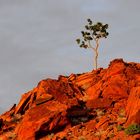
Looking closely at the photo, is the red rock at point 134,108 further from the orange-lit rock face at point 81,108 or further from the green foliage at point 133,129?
the green foliage at point 133,129

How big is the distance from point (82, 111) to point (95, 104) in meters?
2.06

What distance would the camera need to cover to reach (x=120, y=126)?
41531 millimetres

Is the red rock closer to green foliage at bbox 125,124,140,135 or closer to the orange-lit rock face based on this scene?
the orange-lit rock face

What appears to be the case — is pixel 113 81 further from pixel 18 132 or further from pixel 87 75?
pixel 18 132

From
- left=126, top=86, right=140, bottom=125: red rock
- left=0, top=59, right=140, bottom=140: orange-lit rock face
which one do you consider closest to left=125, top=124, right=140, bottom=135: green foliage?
left=0, top=59, right=140, bottom=140: orange-lit rock face

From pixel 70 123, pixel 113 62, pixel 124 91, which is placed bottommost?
pixel 70 123

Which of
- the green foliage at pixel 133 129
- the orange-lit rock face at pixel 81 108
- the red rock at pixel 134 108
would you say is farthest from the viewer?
the orange-lit rock face at pixel 81 108

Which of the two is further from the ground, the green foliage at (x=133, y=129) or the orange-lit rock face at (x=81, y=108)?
the orange-lit rock face at (x=81, y=108)

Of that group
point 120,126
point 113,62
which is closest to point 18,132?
point 120,126

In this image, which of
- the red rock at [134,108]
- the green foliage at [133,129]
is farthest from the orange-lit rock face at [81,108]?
the green foliage at [133,129]

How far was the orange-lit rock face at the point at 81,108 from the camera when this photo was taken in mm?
42406

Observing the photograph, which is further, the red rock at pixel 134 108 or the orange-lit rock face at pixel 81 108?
the orange-lit rock face at pixel 81 108

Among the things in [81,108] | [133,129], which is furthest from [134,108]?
[81,108]

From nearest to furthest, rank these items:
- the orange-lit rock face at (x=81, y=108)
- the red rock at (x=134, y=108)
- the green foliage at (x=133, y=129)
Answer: the green foliage at (x=133, y=129) < the red rock at (x=134, y=108) < the orange-lit rock face at (x=81, y=108)
